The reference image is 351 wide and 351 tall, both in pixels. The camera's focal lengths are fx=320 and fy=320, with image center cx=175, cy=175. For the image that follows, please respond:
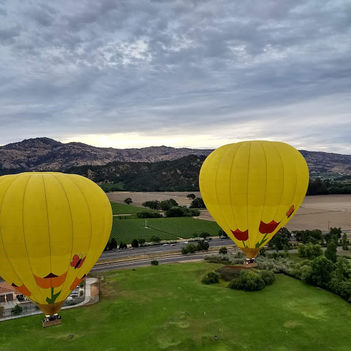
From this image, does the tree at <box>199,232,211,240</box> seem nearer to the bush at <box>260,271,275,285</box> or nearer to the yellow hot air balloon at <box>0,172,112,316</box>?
the bush at <box>260,271,275,285</box>

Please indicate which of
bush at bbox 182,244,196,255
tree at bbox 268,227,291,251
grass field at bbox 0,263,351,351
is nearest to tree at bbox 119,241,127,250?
bush at bbox 182,244,196,255

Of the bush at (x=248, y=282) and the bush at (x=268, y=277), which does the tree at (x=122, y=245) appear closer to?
the bush at (x=248, y=282)

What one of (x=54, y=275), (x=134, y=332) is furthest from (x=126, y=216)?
(x=54, y=275)

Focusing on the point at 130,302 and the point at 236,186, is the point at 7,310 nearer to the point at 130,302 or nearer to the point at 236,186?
the point at 130,302

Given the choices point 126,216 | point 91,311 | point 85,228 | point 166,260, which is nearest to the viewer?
point 85,228

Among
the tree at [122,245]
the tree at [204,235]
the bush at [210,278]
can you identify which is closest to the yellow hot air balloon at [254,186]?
the bush at [210,278]

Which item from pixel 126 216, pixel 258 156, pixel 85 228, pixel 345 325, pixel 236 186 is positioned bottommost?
pixel 345 325
